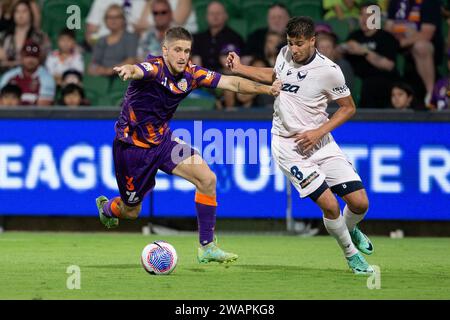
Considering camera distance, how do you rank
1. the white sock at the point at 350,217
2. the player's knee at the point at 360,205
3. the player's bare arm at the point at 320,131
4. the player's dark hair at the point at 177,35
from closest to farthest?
the player's bare arm at the point at 320,131 → the player's dark hair at the point at 177,35 → the player's knee at the point at 360,205 → the white sock at the point at 350,217

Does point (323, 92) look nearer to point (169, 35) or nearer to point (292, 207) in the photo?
point (169, 35)

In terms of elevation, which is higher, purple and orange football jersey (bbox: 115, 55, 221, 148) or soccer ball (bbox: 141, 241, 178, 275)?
purple and orange football jersey (bbox: 115, 55, 221, 148)

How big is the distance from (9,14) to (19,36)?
40 cm

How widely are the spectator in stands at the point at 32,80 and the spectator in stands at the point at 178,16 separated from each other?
156 cm

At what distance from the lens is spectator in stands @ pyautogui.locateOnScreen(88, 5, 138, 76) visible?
51.6ft

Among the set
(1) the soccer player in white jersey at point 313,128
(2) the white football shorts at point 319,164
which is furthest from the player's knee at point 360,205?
(2) the white football shorts at point 319,164

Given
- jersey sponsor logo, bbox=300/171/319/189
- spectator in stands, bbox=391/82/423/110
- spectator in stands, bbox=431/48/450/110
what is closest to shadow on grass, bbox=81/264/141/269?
jersey sponsor logo, bbox=300/171/319/189

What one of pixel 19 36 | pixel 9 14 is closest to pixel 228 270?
pixel 19 36

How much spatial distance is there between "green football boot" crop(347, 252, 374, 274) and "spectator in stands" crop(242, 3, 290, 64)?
619 cm

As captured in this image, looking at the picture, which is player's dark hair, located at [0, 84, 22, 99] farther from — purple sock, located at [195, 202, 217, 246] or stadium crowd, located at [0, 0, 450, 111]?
purple sock, located at [195, 202, 217, 246]

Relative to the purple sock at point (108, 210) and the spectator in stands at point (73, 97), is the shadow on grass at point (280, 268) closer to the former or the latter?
the purple sock at point (108, 210)

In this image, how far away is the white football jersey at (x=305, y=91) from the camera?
380 inches

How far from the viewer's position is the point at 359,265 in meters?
9.38
